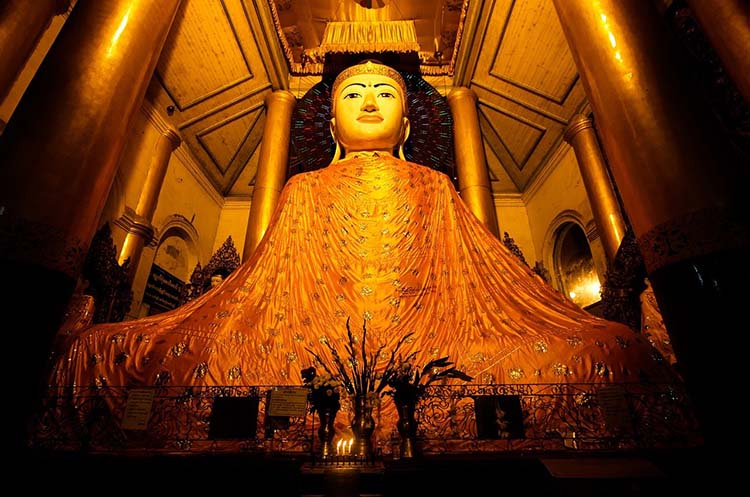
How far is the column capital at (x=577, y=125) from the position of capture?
175 inches

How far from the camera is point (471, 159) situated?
4.93 meters

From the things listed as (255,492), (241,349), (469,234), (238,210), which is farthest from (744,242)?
(238,210)

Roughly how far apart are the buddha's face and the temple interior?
4cm

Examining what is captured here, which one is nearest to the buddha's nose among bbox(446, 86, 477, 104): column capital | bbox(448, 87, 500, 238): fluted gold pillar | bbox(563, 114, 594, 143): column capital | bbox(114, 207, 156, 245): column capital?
bbox(448, 87, 500, 238): fluted gold pillar

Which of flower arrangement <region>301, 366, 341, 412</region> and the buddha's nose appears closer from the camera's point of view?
flower arrangement <region>301, 366, 341, 412</region>

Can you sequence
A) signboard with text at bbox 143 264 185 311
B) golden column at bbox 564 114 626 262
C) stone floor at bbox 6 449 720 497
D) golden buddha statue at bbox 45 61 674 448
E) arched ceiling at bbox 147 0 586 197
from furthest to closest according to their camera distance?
signboard with text at bbox 143 264 185 311 < arched ceiling at bbox 147 0 586 197 < golden column at bbox 564 114 626 262 < golden buddha statue at bbox 45 61 674 448 < stone floor at bbox 6 449 720 497

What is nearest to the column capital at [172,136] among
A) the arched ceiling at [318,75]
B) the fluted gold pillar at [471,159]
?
the arched ceiling at [318,75]

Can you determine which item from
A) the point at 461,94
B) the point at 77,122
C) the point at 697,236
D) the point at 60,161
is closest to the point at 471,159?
the point at 461,94

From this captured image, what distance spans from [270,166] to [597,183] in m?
3.82

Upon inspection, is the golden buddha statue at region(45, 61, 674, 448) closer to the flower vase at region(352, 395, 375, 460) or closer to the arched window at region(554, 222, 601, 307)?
the flower vase at region(352, 395, 375, 460)

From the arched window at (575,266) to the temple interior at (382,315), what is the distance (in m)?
1.11

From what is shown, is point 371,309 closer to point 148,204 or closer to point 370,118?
point 370,118

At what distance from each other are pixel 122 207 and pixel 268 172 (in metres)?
1.64

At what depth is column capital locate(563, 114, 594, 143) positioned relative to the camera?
443 centimetres
